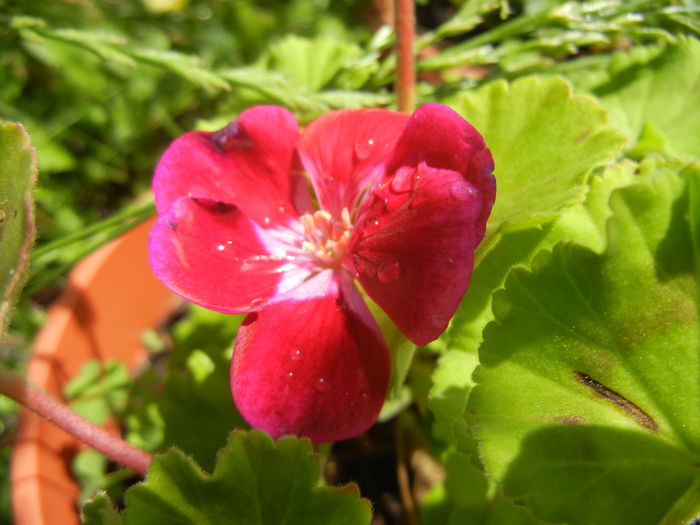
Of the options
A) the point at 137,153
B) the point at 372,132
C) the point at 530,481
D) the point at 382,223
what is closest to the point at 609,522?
the point at 530,481

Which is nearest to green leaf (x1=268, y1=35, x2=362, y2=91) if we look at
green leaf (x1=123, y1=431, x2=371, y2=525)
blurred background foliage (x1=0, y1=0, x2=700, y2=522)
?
blurred background foliage (x1=0, y1=0, x2=700, y2=522)

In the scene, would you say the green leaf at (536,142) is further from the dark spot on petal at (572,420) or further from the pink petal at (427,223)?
the dark spot on petal at (572,420)

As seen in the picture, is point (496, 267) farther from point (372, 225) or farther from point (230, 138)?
point (230, 138)

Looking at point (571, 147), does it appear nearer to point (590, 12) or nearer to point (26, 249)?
point (590, 12)

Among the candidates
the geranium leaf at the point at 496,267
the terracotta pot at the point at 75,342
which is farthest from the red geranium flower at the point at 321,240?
the terracotta pot at the point at 75,342

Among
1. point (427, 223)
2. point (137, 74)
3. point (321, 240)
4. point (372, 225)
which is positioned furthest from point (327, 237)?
point (137, 74)

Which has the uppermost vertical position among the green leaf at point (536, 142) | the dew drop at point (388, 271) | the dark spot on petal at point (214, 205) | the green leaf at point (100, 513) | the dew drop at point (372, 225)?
the green leaf at point (536, 142)
